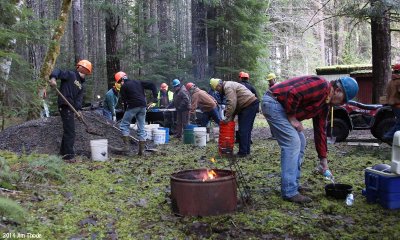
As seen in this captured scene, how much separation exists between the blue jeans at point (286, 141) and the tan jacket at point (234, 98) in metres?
3.04

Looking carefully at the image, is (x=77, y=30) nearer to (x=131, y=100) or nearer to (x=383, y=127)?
(x=131, y=100)

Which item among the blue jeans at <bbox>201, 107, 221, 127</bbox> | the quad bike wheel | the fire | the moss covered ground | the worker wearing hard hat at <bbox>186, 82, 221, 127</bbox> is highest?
the worker wearing hard hat at <bbox>186, 82, 221, 127</bbox>

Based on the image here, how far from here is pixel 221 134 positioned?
8211 millimetres

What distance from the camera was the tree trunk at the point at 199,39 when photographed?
59.3ft

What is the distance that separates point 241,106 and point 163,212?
4.02m

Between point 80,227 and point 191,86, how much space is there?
892cm

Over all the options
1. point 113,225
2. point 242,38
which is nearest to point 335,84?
point 113,225

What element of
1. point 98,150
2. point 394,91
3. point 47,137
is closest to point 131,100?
point 98,150

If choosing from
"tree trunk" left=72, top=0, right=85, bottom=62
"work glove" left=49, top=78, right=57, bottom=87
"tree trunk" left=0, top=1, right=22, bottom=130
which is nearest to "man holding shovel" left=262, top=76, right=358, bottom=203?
"work glove" left=49, top=78, right=57, bottom=87

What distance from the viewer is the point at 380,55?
36.3ft

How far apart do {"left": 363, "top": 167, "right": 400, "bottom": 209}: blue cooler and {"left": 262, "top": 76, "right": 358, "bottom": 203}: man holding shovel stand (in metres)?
0.75

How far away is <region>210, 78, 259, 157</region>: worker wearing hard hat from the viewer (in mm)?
7844

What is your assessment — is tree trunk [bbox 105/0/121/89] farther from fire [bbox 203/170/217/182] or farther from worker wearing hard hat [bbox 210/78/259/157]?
fire [bbox 203/170/217/182]

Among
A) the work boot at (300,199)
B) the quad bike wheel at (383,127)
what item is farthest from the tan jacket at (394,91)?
the work boot at (300,199)
